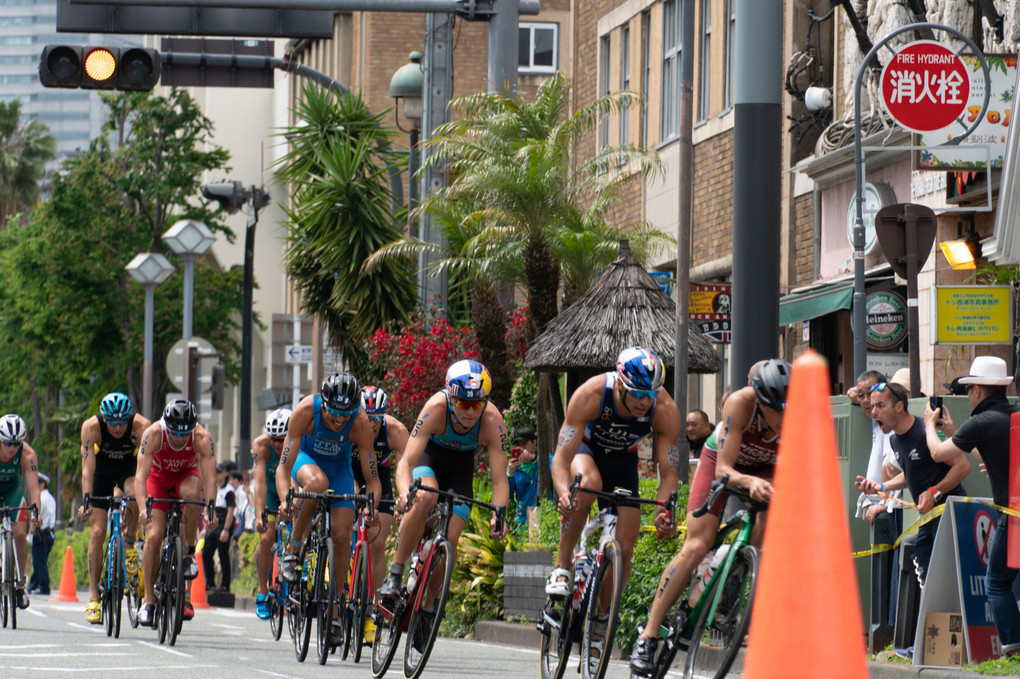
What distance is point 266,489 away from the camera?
1631cm

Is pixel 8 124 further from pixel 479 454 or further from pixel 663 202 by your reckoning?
pixel 479 454

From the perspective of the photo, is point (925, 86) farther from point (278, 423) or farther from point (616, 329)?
point (278, 423)

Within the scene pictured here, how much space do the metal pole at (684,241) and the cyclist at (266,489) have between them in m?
4.21

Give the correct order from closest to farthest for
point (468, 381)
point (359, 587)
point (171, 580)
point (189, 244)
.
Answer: point (468, 381) → point (359, 587) → point (171, 580) → point (189, 244)

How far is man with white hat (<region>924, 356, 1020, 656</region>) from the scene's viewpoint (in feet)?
35.4

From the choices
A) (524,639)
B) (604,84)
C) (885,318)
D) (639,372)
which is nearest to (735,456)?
(639,372)

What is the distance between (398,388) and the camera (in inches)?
962

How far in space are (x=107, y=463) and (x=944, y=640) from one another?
8642 millimetres

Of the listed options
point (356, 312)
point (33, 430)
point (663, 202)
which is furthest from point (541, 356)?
point (33, 430)

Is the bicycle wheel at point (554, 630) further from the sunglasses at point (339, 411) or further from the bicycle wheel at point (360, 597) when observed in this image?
the sunglasses at point (339, 411)

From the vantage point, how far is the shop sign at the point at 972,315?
1742cm

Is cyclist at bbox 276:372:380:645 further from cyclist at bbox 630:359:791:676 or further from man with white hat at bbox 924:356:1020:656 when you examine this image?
man with white hat at bbox 924:356:1020:656

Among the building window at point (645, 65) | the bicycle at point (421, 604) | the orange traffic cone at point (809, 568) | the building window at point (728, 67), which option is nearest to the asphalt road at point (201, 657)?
the bicycle at point (421, 604)

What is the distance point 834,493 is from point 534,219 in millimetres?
19279
